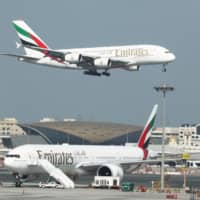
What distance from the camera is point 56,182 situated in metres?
84.8

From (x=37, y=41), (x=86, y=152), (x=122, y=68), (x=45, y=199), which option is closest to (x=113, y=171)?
(x=86, y=152)

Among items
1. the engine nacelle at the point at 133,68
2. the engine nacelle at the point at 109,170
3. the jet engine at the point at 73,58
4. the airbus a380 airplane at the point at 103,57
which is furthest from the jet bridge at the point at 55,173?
the engine nacelle at the point at 133,68

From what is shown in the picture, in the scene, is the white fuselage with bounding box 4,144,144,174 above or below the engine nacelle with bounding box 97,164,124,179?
above

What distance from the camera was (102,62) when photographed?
105875 millimetres

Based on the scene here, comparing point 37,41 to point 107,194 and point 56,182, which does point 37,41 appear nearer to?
point 56,182

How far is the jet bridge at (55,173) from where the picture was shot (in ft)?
269

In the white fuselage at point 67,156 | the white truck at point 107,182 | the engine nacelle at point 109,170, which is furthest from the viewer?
the engine nacelle at point 109,170

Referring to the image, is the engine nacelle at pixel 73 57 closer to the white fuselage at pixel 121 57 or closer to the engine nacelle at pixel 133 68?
the white fuselage at pixel 121 57

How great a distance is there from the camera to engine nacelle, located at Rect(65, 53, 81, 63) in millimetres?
105319

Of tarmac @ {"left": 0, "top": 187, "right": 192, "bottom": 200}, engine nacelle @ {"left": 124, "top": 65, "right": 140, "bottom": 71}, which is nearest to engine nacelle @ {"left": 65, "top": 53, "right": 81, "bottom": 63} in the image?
engine nacelle @ {"left": 124, "top": 65, "right": 140, "bottom": 71}

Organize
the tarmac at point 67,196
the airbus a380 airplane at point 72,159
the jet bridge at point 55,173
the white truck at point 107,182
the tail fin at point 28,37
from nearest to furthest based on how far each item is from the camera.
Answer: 1. the tarmac at point 67,196
2. the jet bridge at point 55,173
3. the white truck at point 107,182
4. the airbus a380 airplane at point 72,159
5. the tail fin at point 28,37

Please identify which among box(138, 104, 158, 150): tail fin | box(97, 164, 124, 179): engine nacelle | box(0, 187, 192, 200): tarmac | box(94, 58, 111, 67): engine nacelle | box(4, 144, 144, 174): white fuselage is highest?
box(94, 58, 111, 67): engine nacelle

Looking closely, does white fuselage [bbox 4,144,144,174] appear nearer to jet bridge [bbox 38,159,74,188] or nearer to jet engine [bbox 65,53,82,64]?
jet bridge [bbox 38,159,74,188]

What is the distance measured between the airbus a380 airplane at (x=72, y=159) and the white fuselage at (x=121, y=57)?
6.72 m
